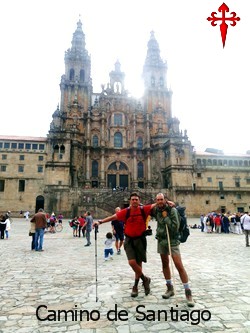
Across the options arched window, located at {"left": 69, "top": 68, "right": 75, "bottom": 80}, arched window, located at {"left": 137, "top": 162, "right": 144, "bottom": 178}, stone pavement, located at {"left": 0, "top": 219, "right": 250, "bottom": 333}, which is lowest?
stone pavement, located at {"left": 0, "top": 219, "right": 250, "bottom": 333}

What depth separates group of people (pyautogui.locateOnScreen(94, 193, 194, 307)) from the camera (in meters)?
5.31

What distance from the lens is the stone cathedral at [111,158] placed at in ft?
142

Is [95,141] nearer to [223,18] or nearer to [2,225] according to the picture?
[2,225]

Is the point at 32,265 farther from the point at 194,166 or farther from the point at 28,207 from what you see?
the point at 194,166

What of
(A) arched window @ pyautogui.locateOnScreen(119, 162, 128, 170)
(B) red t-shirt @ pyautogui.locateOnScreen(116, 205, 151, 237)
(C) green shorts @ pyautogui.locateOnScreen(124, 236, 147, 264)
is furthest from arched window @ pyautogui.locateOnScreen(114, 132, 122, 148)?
(C) green shorts @ pyautogui.locateOnScreen(124, 236, 147, 264)

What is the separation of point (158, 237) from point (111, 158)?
162ft

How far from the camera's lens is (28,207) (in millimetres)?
42812

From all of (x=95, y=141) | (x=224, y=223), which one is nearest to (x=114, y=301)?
(x=224, y=223)

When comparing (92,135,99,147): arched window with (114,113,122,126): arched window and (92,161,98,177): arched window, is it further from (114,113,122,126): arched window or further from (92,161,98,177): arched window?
(114,113,122,126): arched window

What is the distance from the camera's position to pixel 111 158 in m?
54.6

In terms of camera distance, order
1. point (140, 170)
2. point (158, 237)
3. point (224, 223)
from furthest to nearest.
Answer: point (140, 170) < point (224, 223) < point (158, 237)

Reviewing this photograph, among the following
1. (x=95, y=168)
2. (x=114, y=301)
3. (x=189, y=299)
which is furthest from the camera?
(x=95, y=168)

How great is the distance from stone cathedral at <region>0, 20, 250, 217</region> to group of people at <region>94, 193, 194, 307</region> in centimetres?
3270

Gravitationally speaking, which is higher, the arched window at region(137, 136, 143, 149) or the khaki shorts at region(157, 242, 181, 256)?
the arched window at region(137, 136, 143, 149)
